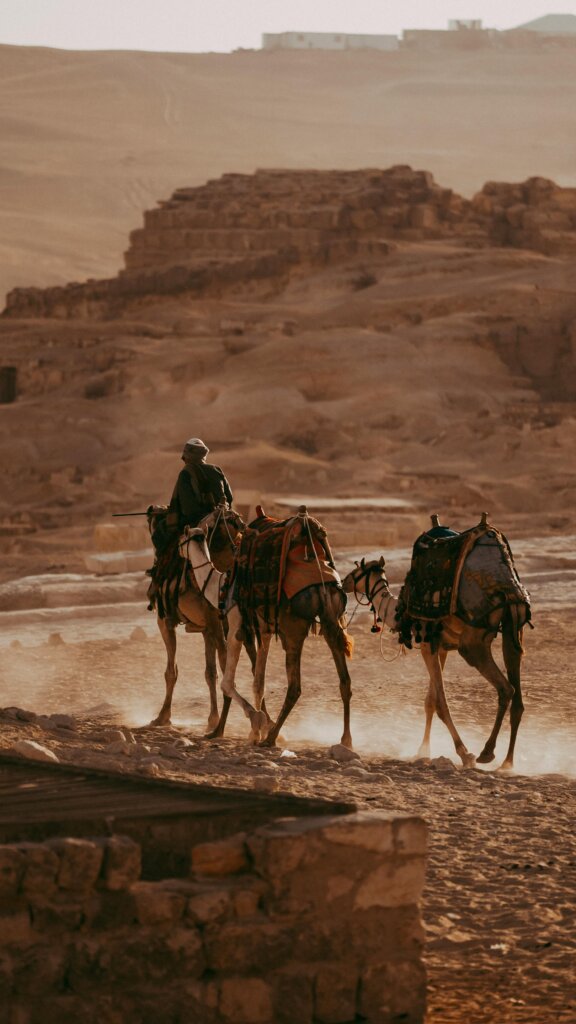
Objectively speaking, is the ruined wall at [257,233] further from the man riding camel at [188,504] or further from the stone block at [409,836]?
the stone block at [409,836]

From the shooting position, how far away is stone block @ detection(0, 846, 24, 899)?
5.11 metres

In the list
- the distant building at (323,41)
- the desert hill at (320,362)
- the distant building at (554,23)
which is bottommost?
the desert hill at (320,362)

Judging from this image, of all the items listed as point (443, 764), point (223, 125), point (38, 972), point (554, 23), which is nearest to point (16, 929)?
point (38, 972)

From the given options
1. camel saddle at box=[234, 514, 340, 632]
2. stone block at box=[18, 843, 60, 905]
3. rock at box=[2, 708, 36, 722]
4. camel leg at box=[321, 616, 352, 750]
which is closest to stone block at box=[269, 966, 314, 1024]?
stone block at box=[18, 843, 60, 905]

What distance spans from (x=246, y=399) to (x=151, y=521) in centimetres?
2663

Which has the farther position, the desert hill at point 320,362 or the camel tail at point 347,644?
the desert hill at point 320,362

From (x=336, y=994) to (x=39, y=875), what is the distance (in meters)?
0.96

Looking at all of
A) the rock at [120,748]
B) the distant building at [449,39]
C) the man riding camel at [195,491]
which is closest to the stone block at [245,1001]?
the rock at [120,748]

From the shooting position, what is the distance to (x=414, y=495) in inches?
1260

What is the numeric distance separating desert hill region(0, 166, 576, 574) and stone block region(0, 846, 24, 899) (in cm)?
1959

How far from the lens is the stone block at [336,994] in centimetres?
532

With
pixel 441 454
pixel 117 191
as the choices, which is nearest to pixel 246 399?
pixel 441 454

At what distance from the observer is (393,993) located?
542 cm

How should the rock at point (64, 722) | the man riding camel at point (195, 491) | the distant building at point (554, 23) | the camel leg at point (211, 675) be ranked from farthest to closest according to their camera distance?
the distant building at point (554, 23), the man riding camel at point (195, 491), the camel leg at point (211, 675), the rock at point (64, 722)
